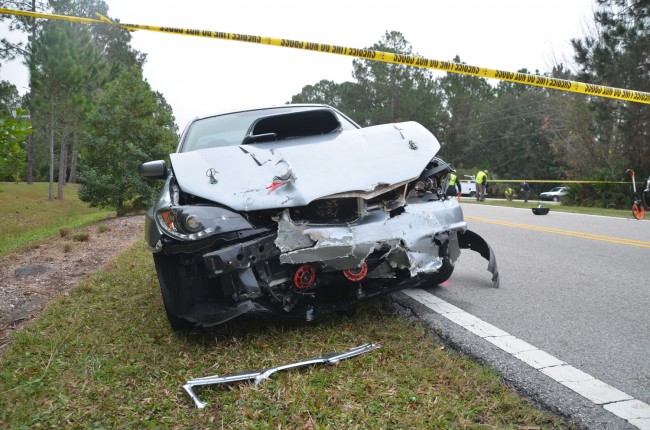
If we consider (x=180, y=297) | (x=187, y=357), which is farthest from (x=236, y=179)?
(x=187, y=357)

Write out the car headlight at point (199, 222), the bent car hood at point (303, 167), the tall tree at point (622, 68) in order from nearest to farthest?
the car headlight at point (199, 222)
the bent car hood at point (303, 167)
the tall tree at point (622, 68)

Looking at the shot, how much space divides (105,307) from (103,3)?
131 feet

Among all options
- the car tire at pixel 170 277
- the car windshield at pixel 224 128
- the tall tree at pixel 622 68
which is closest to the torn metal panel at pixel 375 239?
the car tire at pixel 170 277

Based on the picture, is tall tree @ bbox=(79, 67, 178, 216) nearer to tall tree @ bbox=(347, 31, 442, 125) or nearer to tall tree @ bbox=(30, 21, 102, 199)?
tall tree @ bbox=(30, 21, 102, 199)

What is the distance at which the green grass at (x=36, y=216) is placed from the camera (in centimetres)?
1336

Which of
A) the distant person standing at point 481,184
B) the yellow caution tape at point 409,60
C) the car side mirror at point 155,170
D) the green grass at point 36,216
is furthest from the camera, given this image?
the distant person standing at point 481,184

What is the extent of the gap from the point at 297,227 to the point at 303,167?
1.61 ft

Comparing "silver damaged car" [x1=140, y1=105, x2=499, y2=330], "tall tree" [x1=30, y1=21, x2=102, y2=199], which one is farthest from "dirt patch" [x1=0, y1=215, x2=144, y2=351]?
"tall tree" [x1=30, y1=21, x2=102, y2=199]

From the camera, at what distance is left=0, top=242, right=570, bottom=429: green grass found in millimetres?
2271

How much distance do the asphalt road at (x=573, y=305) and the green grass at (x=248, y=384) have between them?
327mm

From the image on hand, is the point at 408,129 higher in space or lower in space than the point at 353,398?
higher

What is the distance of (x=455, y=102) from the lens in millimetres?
67625

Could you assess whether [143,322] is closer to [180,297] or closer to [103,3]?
[180,297]

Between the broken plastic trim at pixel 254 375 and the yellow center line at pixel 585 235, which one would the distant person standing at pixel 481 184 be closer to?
the yellow center line at pixel 585 235
